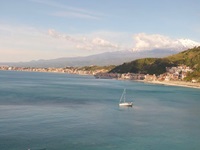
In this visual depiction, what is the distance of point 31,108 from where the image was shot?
94.3 metres

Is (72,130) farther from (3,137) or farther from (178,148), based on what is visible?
(178,148)

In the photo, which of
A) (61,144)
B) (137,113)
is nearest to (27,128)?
(61,144)

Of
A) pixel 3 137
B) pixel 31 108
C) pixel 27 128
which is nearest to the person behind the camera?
pixel 3 137

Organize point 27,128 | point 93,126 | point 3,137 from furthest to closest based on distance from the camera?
1. point 93,126
2. point 27,128
3. point 3,137

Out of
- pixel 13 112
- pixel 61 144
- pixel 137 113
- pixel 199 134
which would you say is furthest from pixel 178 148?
pixel 13 112

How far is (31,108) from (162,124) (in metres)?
38.5

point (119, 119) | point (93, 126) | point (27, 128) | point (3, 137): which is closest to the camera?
point (3, 137)

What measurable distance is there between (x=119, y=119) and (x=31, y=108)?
1070 inches

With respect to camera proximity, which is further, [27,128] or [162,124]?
[162,124]

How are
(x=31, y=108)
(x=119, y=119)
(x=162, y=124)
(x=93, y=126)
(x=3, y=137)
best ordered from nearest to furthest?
1. (x=3, y=137)
2. (x=93, y=126)
3. (x=162, y=124)
4. (x=119, y=119)
5. (x=31, y=108)

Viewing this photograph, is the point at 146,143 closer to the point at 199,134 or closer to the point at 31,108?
the point at 199,134

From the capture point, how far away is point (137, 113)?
310 feet

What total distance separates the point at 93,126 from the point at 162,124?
17.1 metres

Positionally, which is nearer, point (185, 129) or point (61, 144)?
point (61, 144)
